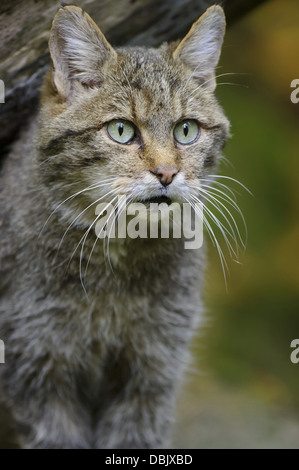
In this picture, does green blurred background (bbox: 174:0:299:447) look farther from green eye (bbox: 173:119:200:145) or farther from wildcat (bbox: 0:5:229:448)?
green eye (bbox: 173:119:200:145)

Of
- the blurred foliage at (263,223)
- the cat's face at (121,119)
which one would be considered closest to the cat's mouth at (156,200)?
the cat's face at (121,119)

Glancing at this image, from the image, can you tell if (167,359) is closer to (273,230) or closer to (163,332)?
(163,332)

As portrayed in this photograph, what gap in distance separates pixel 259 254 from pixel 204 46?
259 centimetres

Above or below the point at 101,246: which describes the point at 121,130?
above

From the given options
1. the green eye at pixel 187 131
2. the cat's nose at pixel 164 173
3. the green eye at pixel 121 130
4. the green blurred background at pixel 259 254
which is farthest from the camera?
the green blurred background at pixel 259 254

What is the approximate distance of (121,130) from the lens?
2238 millimetres

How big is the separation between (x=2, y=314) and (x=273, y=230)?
261 centimetres

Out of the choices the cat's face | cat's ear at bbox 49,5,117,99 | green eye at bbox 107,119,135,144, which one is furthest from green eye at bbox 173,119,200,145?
cat's ear at bbox 49,5,117,99

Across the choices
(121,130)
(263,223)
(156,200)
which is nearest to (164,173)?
(156,200)

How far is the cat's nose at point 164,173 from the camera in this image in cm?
211

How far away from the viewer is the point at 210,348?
4.97 metres

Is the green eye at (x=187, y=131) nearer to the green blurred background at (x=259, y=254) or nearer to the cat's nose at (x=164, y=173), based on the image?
the cat's nose at (x=164, y=173)

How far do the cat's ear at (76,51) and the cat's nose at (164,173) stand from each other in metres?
0.47

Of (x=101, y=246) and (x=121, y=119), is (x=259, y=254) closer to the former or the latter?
(x=101, y=246)
